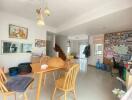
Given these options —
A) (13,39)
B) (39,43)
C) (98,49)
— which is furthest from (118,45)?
(13,39)

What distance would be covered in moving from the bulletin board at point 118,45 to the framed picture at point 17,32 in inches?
176

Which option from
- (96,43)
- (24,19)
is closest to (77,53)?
(96,43)

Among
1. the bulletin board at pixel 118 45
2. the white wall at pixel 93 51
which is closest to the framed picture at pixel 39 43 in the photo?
the white wall at pixel 93 51

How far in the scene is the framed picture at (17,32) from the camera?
4.49 m

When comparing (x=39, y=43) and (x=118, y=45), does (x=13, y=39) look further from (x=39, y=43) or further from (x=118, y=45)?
(x=118, y=45)

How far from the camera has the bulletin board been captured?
5370 millimetres

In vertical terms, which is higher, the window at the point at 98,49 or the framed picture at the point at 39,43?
the framed picture at the point at 39,43

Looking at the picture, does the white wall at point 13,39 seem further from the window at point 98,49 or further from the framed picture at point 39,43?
the window at point 98,49

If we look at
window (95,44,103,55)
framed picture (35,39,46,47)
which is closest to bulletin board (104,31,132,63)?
window (95,44,103,55)

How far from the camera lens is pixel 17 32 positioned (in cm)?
470

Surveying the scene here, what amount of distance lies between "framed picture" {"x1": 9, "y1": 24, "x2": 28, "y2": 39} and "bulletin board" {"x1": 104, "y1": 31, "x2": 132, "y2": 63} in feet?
14.7

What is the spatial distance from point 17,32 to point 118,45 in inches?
196

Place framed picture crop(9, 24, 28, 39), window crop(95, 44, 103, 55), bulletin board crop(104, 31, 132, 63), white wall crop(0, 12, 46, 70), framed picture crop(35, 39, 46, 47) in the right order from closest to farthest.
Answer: white wall crop(0, 12, 46, 70) < framed picture crop(9, 24, 28, 39) < bulletin board crop(104, 31, 132, 63) < framed picture crop(35, 39, 46, 47) < window crop(95, 44, 103, 55)

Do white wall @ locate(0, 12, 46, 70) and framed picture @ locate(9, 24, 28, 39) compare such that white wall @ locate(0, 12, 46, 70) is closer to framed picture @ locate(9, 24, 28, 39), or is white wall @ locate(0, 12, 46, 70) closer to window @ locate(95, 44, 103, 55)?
framed picture @ locate(9, 24, 28, 39)
